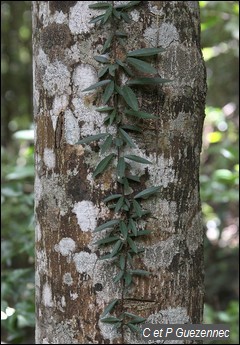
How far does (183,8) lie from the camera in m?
1.23

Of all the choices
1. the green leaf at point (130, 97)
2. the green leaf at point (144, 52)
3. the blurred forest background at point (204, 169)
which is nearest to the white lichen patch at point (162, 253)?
the green leaf at point (130, 97)

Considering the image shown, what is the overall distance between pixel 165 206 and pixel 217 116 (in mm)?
2033

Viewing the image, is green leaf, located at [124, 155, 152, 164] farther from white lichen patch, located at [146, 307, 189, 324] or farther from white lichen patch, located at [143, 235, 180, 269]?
white lichen patch, located at [146, 307, 189, 324]

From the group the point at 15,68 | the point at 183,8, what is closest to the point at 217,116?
the point at 183,8

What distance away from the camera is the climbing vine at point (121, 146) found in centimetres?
115

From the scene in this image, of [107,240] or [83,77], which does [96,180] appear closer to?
[107,240]

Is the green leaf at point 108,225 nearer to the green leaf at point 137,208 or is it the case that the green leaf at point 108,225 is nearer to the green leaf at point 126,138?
the green leaf at point 137,208

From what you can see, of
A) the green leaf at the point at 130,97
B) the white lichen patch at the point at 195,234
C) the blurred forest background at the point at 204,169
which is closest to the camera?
the green leaf at the point at 130,97

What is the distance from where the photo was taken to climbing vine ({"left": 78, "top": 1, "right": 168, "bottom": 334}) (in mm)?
1154

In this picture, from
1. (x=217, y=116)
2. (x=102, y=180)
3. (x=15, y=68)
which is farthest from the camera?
(x=15, y=68)

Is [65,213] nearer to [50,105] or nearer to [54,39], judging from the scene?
[50,105]

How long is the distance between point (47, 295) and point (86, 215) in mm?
227

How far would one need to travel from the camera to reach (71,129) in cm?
120

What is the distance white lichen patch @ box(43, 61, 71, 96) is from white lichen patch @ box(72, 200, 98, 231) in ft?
0.88
